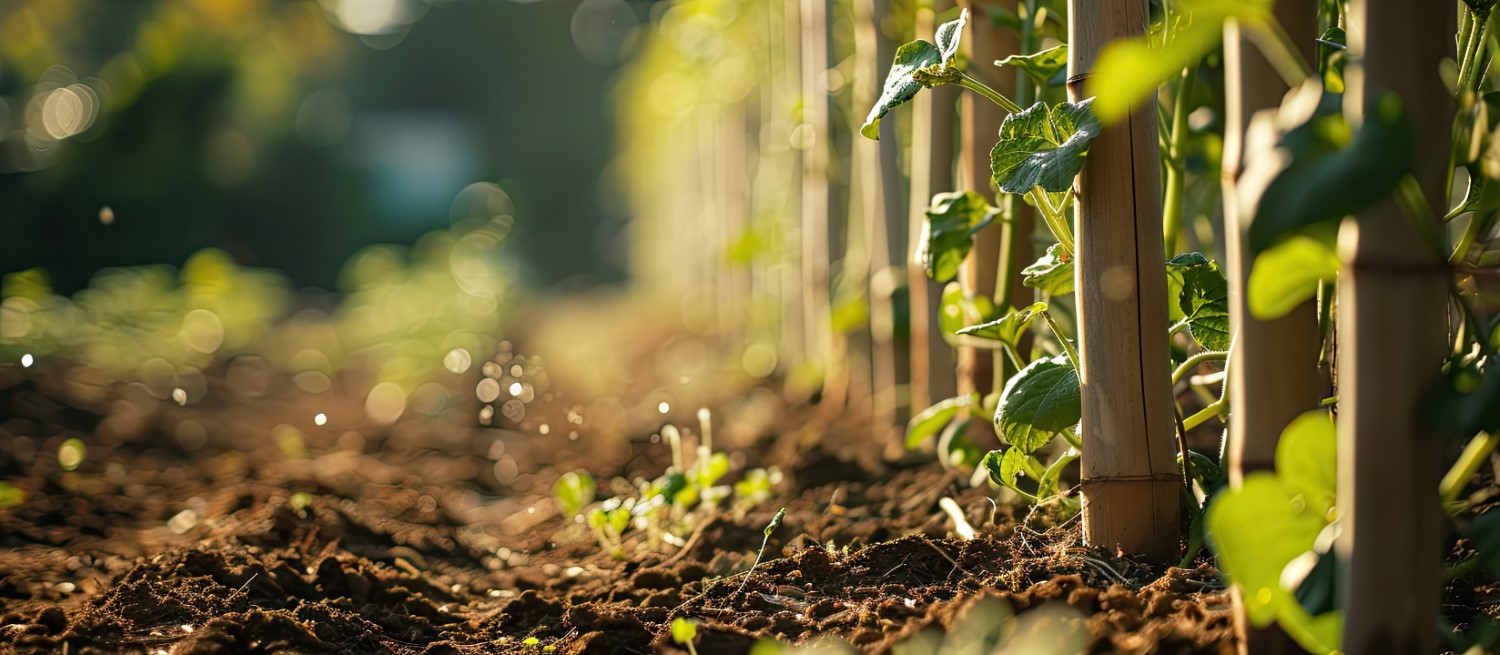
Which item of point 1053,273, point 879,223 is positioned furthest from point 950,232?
point 879,223

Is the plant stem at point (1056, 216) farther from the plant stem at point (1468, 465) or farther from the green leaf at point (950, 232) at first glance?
the plant stem at point (1468, 465)

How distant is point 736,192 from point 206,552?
466cm

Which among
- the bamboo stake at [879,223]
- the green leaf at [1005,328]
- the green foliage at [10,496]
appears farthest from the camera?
the bamboo stake at [879,223]

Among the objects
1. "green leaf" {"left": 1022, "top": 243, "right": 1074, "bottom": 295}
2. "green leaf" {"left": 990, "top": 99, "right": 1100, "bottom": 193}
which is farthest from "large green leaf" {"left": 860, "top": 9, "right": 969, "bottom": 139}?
"green leaf" {"left": 1022, "top": 243, "right": 1074, "bottom": 295}

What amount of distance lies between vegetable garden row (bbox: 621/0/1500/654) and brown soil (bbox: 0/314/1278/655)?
133mm

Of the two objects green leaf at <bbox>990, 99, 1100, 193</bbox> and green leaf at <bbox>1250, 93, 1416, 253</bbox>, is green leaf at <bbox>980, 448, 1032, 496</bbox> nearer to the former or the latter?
green leaf at <bbox>990, 99, 1100, 193</bbox>

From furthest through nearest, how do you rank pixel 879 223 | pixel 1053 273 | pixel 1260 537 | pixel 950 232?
pixel 879 223, pixel 950 232, pixel 1053 273, pixel 1260 537

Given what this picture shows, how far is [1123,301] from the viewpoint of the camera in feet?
3.95

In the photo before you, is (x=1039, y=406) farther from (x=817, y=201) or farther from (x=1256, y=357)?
(x=817, y=201)

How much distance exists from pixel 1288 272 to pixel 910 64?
587mm

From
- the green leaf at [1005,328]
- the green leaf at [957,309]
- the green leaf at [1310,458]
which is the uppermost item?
the green leaf at [957,309]

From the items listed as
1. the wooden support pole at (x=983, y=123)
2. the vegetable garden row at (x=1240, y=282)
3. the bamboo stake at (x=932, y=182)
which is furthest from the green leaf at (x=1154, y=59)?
the bamboo stake at (x=932, y=182)

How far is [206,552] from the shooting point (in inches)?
63.3

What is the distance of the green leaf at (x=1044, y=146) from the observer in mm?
1169
